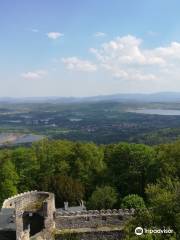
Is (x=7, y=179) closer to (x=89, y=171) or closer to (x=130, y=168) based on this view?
(x=89, y=171)

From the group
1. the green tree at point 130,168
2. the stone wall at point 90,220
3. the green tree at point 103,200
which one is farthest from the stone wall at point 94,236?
the green tree at point 130,168

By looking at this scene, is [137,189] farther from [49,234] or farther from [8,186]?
[49,234]

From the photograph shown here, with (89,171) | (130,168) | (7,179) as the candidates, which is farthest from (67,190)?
(130,168)

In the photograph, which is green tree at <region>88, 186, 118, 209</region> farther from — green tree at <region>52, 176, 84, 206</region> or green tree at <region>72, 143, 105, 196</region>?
green tree at <region>72, 143, 105, 196</region>

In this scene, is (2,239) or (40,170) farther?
(40,170)

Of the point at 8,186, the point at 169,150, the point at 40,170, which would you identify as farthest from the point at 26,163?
the point at 169,150

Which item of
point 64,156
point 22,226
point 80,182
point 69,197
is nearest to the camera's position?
point 22,226

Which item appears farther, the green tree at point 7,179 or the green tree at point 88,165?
the green tree at point 88,165

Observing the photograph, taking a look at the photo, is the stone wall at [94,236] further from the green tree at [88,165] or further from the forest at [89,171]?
the green tree at [88,165]

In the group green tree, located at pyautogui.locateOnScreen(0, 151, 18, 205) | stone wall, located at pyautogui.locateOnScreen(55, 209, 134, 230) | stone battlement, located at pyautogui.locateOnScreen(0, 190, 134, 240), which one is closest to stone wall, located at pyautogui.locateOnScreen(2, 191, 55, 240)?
stone battlement, located at pyautogui.locateOnScreen(0, 190, 134, 240)
